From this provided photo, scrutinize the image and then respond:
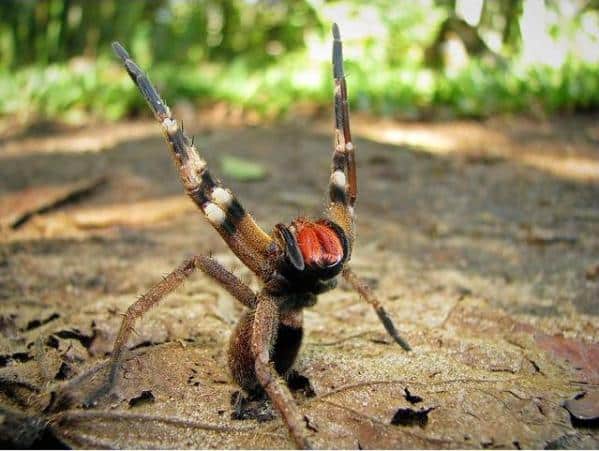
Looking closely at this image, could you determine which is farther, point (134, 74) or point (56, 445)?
point (134, 74)

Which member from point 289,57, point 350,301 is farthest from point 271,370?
point 289,57

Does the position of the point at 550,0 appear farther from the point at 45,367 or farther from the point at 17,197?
the point at 45,367

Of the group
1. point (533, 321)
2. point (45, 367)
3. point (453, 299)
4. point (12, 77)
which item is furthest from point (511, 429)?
point (12, 77)

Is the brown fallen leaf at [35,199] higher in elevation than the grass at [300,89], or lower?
lower

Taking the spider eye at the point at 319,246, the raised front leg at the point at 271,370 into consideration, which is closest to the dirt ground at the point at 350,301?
the raised front leg at the point at 271,370

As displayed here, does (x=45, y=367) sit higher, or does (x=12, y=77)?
(x=12, y=77)

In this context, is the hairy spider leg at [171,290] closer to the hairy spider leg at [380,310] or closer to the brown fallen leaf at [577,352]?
the hairy spider leg at [380,310]

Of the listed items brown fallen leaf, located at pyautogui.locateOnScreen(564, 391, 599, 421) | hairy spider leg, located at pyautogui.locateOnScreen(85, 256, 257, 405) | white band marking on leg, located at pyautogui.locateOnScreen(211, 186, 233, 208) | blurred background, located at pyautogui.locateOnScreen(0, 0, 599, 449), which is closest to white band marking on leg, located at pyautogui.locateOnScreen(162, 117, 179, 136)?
white band marking on leg, located at pyautogui.locateOnScreen(211, 186, 233, 208)
